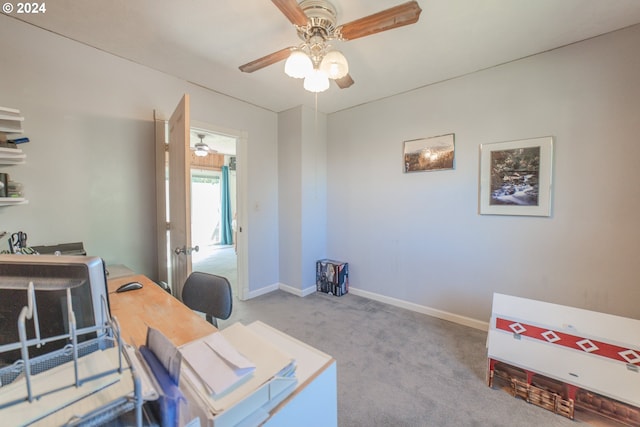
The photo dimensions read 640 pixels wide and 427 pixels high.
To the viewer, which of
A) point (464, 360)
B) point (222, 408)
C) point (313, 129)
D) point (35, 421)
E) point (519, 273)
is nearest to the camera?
point (35, 421)

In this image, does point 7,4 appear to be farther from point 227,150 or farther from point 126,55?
point 227,150

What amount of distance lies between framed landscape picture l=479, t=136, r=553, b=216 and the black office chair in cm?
241

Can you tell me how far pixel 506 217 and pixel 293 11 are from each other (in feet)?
7.93

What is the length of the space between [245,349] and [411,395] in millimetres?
1518

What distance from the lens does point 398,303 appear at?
316 centimetres

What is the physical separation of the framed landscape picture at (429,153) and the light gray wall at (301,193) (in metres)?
1.23

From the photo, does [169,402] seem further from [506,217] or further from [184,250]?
[506,217]

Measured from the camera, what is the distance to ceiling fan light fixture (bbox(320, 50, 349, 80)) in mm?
1573

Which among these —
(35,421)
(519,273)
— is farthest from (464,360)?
(35,421)

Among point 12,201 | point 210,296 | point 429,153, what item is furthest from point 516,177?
point 12,201

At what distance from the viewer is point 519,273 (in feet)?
7.82

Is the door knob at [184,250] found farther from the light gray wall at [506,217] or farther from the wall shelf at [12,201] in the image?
the light gray wall at [506,217]

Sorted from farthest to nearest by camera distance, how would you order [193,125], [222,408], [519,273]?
[193,125], [519,273], [222,408]

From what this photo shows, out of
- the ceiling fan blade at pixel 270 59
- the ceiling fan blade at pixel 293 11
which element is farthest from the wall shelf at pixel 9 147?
the ceiling fan blade at pixel 293 11
